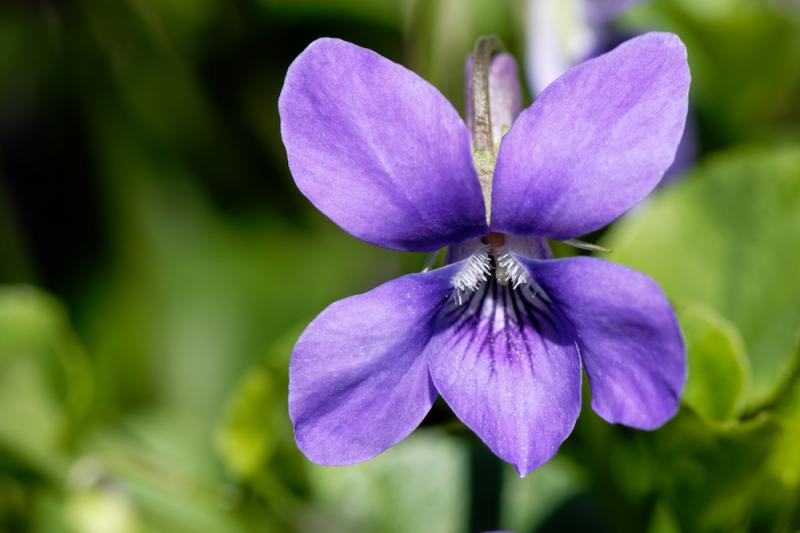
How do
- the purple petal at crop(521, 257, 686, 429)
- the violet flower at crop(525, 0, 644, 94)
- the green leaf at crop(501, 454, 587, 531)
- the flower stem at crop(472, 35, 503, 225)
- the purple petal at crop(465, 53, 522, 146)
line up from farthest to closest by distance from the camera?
the violet flower at crop(525, 0, 644, 94) → the green leaf at crop(501, 454, 587, 531) → the purple petal at crop(465, 53, 522, 146) → the flower stem at crop(472, 35, 503, 225) → the purple petal at crop(521, 257, 686, 429)

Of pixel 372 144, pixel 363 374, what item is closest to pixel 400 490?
pixel 363 374

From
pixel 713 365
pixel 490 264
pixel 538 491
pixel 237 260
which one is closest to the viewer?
pixel 490 264

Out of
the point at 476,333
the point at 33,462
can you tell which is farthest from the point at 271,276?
the point at 476,333

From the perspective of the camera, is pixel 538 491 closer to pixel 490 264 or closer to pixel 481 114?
pixel 490 264

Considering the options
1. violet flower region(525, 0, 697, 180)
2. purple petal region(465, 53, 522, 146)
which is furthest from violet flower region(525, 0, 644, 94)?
purple petal region(465, 53, 522, 146)

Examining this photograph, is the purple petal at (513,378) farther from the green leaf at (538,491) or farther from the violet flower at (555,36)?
the violet flower at (555,36)

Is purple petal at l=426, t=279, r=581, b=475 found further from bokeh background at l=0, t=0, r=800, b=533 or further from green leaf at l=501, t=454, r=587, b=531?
green leaf at l=501, t=454, r=587, b=531

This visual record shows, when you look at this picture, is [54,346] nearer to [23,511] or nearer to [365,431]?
[23,511]
